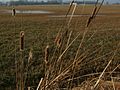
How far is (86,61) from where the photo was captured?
253cm

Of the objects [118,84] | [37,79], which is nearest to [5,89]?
[37,79]

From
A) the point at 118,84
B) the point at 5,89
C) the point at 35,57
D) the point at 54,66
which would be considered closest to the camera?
the point at 54,66

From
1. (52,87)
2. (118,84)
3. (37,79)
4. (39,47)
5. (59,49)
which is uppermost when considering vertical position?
(59,49)

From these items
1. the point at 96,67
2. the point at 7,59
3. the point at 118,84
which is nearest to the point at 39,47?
the point at 7,59

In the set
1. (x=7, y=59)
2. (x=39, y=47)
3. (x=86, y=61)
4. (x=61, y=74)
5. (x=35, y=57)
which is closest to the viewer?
(x=61, y=74)

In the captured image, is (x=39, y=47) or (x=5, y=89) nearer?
(x=5, y=89)

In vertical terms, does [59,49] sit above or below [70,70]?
above

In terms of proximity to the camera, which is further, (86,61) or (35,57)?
(35,57)

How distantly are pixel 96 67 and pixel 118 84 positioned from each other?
6.45m

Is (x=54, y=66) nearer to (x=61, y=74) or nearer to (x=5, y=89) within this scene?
(x=61, y=74)

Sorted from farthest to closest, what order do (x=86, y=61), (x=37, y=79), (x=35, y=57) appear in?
(x=35, y=57) < (x=37, y=79) < (x=86, y=61)

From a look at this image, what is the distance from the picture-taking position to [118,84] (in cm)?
294

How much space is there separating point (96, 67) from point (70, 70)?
7.21 meters

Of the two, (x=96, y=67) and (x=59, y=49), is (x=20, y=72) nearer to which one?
(x=59, y=49)
